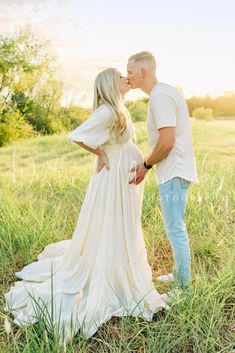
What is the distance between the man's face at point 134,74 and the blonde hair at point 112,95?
0.07 meters

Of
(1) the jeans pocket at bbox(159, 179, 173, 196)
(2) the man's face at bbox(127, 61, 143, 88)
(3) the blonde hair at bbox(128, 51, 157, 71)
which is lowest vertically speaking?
(1) the jeans pocket at bbox(159, 179, 173, 196)

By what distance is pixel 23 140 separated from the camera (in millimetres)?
8859

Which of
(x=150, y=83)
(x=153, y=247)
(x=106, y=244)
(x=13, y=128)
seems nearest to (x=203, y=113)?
(x=13, y=128)

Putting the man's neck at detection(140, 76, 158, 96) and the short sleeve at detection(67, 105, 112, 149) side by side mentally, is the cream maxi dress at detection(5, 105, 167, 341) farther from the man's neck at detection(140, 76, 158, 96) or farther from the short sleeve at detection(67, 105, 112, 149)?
the man's neck at detection(140, 76, 158, 96)

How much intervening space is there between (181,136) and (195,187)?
208 cm

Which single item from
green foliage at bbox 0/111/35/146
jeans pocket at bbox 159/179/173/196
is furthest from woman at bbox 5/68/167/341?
green foliage at bbox 0/111/35/146

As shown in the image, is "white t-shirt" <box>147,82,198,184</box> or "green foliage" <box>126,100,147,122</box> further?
"green foliage" <box>126,100,147,122</box>

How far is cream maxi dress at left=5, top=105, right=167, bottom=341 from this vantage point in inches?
128

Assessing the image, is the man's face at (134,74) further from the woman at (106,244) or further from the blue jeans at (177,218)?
the blue jeans at (177,218)

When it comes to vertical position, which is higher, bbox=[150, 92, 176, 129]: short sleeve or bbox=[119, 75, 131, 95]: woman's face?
bbox=[119, 75, 131, 95]: woman's face

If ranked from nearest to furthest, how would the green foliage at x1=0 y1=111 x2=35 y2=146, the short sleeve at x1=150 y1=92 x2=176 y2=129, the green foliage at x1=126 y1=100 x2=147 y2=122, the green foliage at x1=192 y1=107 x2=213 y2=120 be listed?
the short sleeve at x1=150 y1=92 x2=176 y2=129 < the green foliage at x1=192 y1=107 x2=213 y2=120 < the green foliage at x1=126 y1=100 x2=147 y2=122 < the green foliage at x1=0 y1=111 x2=35 y2=146

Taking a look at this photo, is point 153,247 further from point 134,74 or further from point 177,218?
point 134,74

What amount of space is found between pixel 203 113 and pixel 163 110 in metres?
5.46

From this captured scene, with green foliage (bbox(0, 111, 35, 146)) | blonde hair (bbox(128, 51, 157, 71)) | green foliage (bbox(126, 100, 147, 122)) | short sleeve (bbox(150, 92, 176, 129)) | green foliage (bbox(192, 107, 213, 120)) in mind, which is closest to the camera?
short sleeve (bbox(150, 92, 176, 129))
